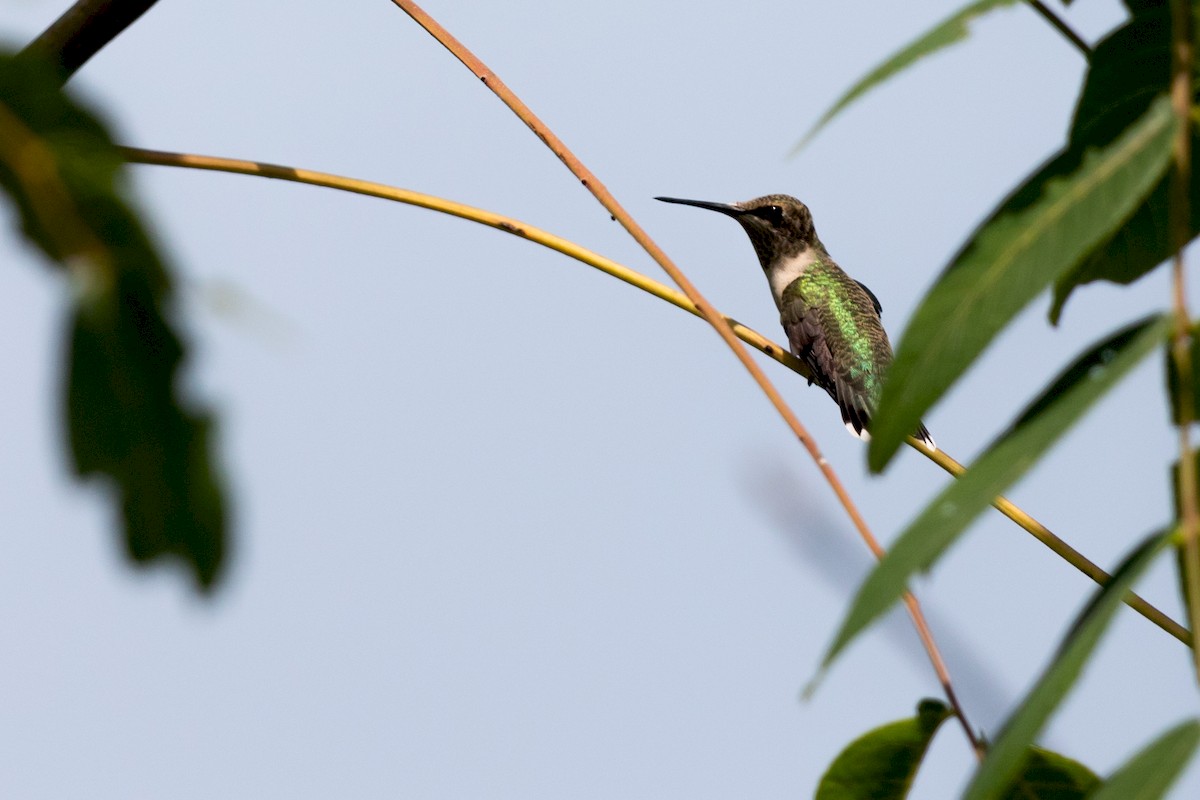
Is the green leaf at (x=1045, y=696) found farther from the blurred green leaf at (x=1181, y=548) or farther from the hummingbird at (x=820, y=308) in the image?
the hummingbird at (x=820, y=308)

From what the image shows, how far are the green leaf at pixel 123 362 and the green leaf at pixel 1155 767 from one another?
0.65m

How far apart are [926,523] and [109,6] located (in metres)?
1.25

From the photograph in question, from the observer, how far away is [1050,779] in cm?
146

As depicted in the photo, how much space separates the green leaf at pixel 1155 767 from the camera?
0.99m

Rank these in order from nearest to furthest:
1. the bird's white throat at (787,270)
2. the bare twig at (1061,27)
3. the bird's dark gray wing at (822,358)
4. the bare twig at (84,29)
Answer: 1. the bare twig at (1061,27)
2. the bare twig at (84,29)
3. the bird's dark gray wing at (822,358)
4. the bird's white throat at (787,270)

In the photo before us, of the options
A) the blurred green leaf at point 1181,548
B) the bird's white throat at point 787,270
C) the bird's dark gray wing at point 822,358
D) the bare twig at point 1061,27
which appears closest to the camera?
the blurred green leaf at point 1181,548

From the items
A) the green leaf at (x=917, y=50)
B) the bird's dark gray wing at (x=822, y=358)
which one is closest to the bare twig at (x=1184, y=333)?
the green leaf at (x=917, y=50)

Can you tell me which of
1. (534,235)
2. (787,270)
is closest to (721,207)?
(787,270)

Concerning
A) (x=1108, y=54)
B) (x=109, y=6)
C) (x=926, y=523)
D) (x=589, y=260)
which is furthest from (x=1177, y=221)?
(x=109, y=6)

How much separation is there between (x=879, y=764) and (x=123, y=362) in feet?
3.41

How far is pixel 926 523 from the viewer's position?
1.12m

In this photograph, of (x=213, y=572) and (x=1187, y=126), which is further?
(x=1187, y=126)

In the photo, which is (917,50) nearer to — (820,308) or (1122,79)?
(1122,79)

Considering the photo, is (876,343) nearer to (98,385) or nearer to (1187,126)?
(1187,126)
